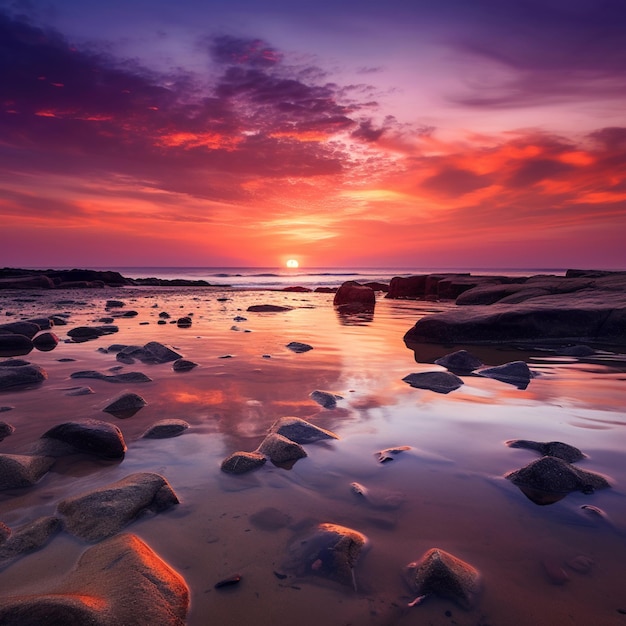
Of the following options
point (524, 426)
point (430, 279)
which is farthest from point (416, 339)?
point (430, 279)

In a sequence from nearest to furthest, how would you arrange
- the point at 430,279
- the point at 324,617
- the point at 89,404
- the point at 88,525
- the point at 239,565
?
the point at 324,617
the point at 239,565
the point at 88,525
the point at 89,404
the point at 430,279

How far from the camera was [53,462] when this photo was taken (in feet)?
8.85

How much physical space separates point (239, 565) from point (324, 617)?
1.45 feet

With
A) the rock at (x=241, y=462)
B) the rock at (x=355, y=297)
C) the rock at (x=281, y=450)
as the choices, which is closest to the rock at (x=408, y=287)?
the rock at (x=355, y=297)

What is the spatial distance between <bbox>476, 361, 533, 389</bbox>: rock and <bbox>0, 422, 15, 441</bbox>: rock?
4942mm

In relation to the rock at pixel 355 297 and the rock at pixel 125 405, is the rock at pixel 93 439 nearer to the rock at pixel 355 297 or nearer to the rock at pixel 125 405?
the rock at pixel 125 405

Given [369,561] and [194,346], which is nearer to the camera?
[369,561]

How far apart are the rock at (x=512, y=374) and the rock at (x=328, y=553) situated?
3.65 meters

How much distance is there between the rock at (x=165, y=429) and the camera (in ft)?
10.4

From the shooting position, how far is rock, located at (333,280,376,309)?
16.4 meters

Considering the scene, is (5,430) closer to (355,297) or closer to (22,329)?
(22,329)

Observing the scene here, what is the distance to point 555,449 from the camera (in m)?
2.83

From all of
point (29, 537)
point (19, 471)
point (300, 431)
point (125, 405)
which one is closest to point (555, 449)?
point (300, 431)

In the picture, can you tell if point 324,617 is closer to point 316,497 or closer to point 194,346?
point 316,497
